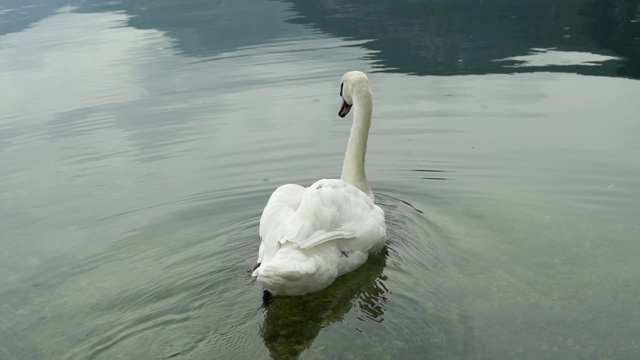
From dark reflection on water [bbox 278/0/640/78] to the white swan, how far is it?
Answer: 8.44m

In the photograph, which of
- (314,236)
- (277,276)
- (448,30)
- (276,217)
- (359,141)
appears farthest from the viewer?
(448,30)

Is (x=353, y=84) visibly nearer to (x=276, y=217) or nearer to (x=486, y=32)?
(x=276, y=217)

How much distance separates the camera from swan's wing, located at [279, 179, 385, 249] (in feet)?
18.7

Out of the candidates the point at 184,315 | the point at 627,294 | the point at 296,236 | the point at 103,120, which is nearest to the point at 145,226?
the point at 184,315

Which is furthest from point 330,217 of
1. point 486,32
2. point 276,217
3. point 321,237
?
point 486,32

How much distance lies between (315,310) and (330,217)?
711 mm

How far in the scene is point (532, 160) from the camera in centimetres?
928

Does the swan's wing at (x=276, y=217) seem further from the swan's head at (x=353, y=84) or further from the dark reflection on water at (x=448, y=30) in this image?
the dark reflection on water at (x=448, y=30)

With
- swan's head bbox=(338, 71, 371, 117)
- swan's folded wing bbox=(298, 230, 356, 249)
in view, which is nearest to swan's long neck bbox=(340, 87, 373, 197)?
swan's head bbox=(338, 71, 371, 117)

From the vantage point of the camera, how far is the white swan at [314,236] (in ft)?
17.8

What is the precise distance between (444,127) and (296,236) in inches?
223

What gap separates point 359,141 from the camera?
7785 millimetres

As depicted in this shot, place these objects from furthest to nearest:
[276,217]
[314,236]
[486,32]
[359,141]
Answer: [486,32] → [359,141] → [276,217] → [314,236]

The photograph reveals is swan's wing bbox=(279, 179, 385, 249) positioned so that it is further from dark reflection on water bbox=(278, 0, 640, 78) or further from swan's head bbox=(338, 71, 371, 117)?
dark reflection on water bbox=(278, 0, 640, 78)
